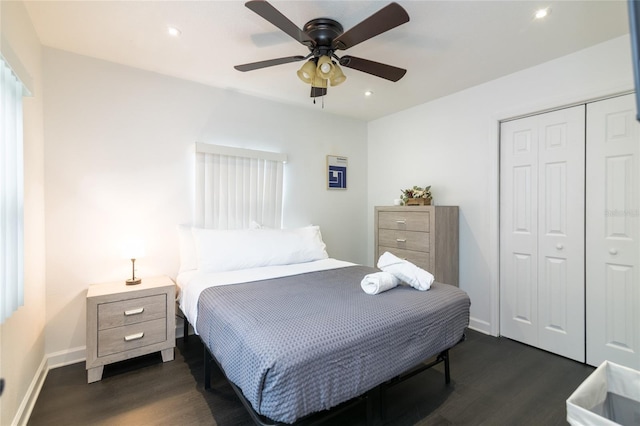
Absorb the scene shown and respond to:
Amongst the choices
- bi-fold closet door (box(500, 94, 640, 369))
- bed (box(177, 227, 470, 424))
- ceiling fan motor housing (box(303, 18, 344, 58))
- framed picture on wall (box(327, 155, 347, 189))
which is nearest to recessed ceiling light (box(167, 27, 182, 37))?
ceiling fan motor housing (box(303, 18, 344, 58))

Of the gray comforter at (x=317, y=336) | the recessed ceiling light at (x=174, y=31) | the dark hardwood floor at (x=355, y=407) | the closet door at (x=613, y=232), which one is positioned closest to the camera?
the gray comforter at (x=317, y=336)

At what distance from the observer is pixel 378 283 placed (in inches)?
75.0

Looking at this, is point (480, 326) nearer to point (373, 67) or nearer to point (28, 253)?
point (373, 67)

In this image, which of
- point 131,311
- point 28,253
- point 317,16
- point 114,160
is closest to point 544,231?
point 317,16

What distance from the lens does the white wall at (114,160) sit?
7.67 feet

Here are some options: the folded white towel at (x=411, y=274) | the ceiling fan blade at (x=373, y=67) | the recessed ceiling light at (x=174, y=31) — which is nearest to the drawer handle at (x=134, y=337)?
the folded white towel at (x=411, y=274)

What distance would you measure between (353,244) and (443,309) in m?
2.40

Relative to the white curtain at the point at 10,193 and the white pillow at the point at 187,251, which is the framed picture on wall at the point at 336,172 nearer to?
the white pillow at the point at 187,251

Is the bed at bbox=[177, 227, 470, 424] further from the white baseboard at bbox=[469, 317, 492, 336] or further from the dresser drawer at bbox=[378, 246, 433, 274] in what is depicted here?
the white baseboard at bbox=[469, 317, 492, 336]

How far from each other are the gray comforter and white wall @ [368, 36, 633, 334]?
126 centimetres

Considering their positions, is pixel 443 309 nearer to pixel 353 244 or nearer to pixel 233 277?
pixel 233 277

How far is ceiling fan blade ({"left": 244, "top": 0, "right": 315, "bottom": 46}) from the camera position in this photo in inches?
57.2

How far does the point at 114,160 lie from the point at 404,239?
2.92 m

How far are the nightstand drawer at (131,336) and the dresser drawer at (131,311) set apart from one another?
39mm
